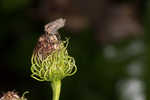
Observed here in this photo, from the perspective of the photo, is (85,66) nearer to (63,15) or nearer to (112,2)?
(63,15)

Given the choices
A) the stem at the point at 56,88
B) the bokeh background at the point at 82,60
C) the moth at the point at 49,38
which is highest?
the bokeh background at the point at 82,60

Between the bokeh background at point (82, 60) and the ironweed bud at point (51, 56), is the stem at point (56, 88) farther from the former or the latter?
the bokeh background at point (82, 60)

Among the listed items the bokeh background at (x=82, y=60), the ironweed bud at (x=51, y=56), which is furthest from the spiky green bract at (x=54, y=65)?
the bokeh background at (x=82, y=60)

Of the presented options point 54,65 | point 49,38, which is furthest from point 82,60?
point 49,38

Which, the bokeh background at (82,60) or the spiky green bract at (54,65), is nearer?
the spiky green bract at (54,65)

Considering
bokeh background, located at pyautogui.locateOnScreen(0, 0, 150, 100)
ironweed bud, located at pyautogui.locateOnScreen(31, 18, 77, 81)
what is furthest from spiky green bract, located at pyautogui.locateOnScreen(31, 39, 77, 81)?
bokeh background, located at pyautogui.locateOnScreen(0, 0, 150, 100)

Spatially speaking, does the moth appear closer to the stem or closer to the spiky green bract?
the spiky green bract

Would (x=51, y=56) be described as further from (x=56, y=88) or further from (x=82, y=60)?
(x=82, y=60)
